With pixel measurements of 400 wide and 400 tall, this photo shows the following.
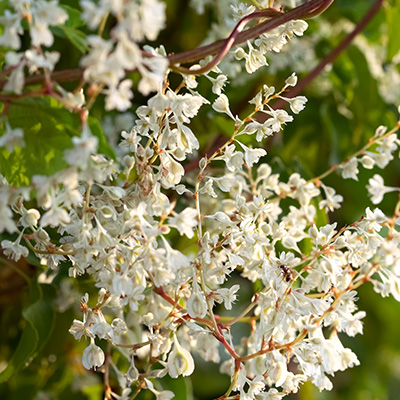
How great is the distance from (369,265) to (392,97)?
0.45m

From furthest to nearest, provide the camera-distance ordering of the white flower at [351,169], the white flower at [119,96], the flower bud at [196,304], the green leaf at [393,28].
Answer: the green leaf at [393,28] < the white flower at [351,169] < the flower bud at [196,304] < the white flower at [119,96]

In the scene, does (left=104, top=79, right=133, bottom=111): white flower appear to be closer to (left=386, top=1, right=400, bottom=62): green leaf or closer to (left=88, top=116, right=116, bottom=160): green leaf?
(left=88, top=116, right=116, bottom=160): green leaf

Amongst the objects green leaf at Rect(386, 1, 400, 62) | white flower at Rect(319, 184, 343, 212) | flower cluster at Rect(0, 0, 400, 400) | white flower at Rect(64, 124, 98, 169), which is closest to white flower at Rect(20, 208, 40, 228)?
flower cluster at Rect(0, 0, 400, 400)

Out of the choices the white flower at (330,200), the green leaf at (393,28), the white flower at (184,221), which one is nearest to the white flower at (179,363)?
the white flower at (184,221)

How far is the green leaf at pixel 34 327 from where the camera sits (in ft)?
1.68

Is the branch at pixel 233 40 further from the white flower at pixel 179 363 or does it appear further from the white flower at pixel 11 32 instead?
the white flower at pixel 179 363

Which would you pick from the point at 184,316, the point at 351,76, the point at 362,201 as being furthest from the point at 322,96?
the point at 184,316

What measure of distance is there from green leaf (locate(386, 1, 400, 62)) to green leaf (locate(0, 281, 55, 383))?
1.72 ft

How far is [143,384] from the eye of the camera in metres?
0.43

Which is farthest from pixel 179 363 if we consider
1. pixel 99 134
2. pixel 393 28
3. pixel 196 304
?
pixel 393 28

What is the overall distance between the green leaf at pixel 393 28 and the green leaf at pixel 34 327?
0.52m

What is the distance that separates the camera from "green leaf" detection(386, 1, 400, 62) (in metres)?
0.74

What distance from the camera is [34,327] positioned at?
0.51m

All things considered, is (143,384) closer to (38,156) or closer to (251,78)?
(38,156)
